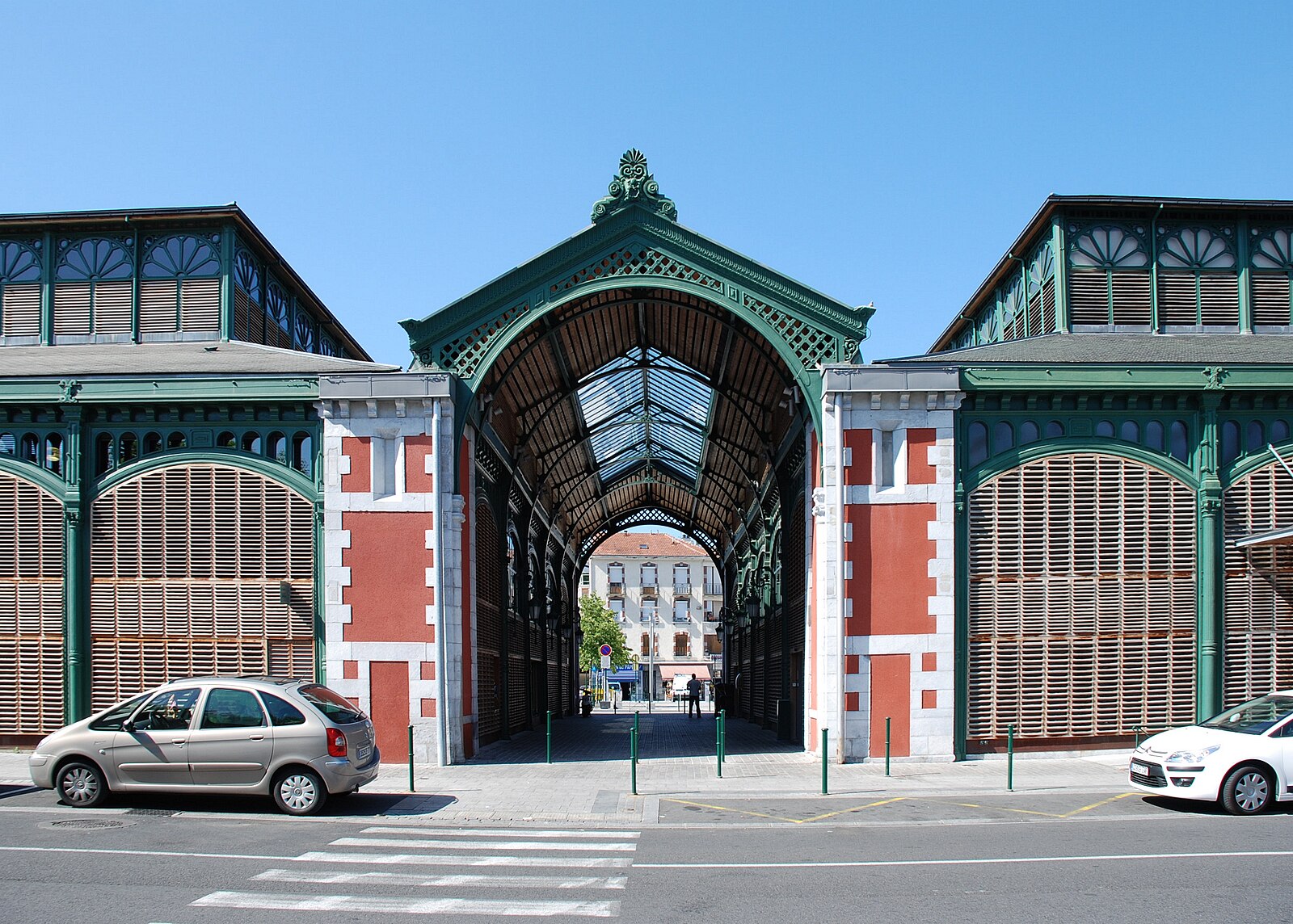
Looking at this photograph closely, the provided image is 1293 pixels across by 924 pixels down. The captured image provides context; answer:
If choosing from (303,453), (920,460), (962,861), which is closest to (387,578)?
(303,453)

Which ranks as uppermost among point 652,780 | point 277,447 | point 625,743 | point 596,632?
point 277,447

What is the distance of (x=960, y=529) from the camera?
21062mm

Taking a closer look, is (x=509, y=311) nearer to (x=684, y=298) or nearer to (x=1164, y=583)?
(x=684, y=298)

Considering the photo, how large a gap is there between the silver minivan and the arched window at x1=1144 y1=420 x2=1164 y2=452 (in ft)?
49.1

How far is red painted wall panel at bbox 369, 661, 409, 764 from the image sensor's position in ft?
68.1

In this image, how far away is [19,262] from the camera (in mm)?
26906

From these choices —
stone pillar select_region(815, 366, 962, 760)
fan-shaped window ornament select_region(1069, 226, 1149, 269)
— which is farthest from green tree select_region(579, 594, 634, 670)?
stone pillar select_region(815, 366, 962, 760)

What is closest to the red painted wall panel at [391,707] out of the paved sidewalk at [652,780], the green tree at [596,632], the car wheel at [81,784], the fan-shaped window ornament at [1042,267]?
the paved sidewalk at [652,780]

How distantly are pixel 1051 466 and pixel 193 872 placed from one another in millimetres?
16065

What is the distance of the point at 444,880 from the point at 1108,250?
2109 centimetres

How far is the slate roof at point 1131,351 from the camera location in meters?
21.2

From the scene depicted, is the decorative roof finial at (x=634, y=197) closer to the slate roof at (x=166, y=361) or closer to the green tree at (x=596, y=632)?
the slate roof at (x=166, y=361)

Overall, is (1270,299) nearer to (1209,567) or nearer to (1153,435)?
(1153,435)

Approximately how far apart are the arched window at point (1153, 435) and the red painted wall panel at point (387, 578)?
13250mm
